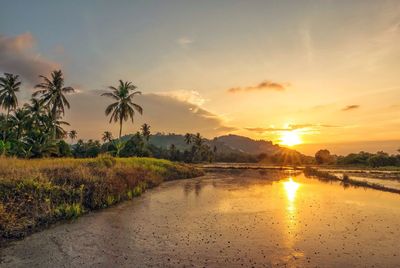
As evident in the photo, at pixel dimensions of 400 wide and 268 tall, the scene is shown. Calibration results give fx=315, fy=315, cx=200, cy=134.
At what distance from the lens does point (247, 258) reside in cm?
1357

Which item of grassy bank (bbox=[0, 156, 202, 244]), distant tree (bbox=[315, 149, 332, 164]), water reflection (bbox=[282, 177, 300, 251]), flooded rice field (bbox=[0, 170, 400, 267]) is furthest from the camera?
distant tree (bbox=[315, 149, 332, 164])

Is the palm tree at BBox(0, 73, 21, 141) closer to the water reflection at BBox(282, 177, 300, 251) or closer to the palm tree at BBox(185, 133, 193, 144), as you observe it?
the water reflection at BBox(282, 177, 300, 251)

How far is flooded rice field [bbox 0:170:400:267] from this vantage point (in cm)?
1327

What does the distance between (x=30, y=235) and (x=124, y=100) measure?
50.7m

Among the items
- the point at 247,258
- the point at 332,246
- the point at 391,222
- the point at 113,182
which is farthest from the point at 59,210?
the point at 391,222

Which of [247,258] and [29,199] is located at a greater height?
[29,199]

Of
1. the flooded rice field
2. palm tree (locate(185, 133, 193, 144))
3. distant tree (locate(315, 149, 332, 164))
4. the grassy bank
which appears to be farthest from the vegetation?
the grassy bank

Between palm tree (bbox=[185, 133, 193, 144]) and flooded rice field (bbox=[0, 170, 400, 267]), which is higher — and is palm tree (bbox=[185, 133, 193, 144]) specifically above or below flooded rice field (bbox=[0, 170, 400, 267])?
above

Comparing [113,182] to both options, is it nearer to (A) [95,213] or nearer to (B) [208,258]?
(A) [95,213]

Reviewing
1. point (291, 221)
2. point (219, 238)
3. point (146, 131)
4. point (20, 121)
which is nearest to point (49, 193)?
point (219, 238)

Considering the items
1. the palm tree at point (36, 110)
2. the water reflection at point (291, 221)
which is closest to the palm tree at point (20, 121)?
the palm tree at point (36, 110)

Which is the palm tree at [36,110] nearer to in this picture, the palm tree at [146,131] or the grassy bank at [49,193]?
the grassy bank at [49,193]

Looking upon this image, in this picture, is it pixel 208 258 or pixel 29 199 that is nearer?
pixel 208 258

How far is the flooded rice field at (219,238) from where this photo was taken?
13.3 meters
